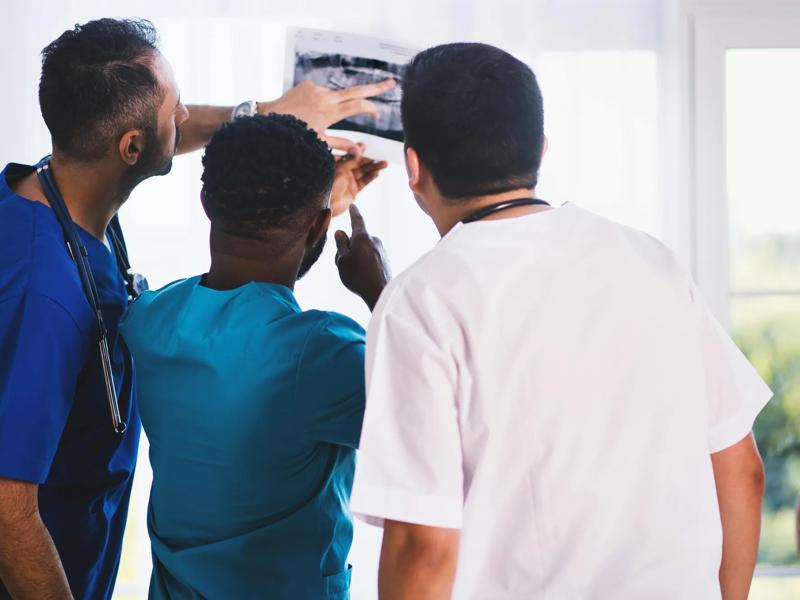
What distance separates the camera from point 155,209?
243 centimetres

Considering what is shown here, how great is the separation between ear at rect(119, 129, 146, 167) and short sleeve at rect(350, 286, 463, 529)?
0.59 metres

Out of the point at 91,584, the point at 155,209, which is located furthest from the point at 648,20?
the point at 91,584

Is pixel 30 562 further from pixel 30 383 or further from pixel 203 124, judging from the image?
pixel 203 124

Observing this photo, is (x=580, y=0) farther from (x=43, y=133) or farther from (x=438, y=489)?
(x=438, y=489)

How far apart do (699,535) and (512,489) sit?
0.20 meters

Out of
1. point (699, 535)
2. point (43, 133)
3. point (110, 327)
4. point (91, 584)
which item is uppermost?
point (43, 133)

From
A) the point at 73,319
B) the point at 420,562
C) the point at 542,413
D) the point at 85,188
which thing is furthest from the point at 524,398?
the point at 85,188

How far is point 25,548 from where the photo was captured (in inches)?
44.8

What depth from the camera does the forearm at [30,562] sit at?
1.13 m

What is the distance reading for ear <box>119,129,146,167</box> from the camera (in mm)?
1288

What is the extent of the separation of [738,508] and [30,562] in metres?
0.85

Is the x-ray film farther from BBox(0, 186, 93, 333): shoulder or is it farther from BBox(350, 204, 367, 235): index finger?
BBox(0, 186, 93, 333): shoulder

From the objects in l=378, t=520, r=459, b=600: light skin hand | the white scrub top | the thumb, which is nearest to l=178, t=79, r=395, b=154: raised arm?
the thumb

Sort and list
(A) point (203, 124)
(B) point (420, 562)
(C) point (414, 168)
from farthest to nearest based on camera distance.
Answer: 1. (A) point (203, 124)
2. (C) point (414, 168)
3. (B) point (420, 562)
